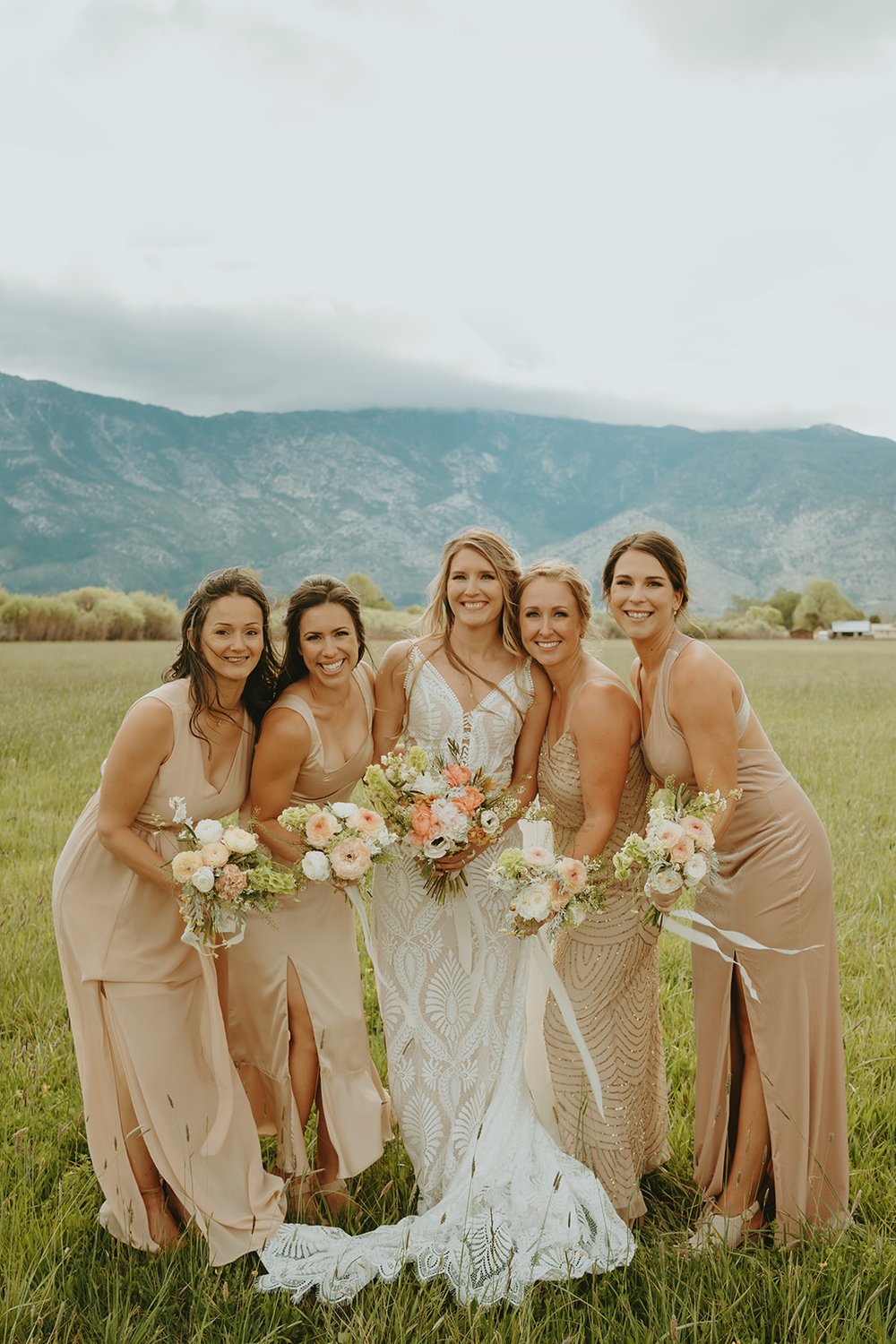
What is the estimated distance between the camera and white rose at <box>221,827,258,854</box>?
3551 millimetres

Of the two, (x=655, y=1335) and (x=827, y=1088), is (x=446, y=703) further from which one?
(x=655, y=1335)

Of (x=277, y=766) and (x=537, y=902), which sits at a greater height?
(x=277, y=766)

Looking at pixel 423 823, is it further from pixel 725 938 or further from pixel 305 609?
pixel 725 938

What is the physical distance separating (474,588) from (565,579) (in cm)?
48

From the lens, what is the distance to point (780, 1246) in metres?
3.69

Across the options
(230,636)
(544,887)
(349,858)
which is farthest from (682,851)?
(230,636)

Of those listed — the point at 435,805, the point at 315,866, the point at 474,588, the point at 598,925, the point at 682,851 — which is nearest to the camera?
the point at 682,851

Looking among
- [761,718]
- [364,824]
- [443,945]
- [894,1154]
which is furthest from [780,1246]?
[761,718]

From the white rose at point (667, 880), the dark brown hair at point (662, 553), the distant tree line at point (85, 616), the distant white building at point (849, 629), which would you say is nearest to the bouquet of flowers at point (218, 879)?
the white rose at point (667, 880)

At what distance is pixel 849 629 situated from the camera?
10631 centimetres

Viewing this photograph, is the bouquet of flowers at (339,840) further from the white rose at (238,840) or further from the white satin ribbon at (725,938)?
the white satin ribbon at (725,938)

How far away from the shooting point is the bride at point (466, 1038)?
3627 millimetres

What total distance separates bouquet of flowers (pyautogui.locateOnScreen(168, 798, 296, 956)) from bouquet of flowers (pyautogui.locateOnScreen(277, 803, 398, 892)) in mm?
143

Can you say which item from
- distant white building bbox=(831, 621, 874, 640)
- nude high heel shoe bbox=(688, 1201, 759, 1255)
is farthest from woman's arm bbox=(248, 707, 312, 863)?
distant white building bbox=(831, 621, 874, 640)
